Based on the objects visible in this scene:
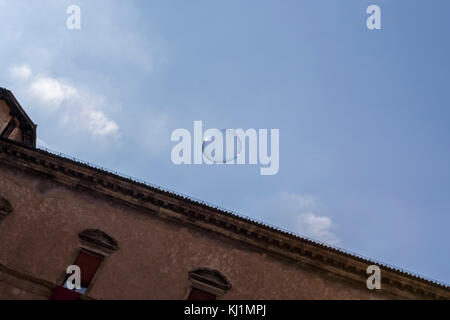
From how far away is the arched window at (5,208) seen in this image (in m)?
13.7

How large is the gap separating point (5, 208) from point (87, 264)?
405cm

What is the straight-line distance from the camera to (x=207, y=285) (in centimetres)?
1273

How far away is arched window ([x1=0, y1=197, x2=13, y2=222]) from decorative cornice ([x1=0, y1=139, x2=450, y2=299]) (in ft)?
5.03

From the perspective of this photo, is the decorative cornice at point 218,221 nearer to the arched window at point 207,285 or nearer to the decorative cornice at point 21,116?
the arched window at point 207,285

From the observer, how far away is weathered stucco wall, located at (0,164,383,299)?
499 inches

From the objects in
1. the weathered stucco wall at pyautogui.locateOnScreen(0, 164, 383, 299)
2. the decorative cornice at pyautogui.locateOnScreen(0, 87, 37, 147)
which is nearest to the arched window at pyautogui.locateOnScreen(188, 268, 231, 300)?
the weathered stucco wall at pyautogui.locateOnScreen(0, 164, 383, 299)

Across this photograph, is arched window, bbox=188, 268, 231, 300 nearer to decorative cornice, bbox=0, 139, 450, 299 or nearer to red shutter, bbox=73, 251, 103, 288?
decorative cornice, bbox=0, 139, 450, 299

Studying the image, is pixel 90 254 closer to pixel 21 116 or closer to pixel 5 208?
pixel 5 208

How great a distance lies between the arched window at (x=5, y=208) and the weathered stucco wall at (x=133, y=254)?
188 mm

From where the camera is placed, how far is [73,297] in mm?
12156

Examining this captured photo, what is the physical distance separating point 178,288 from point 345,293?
234 inches
